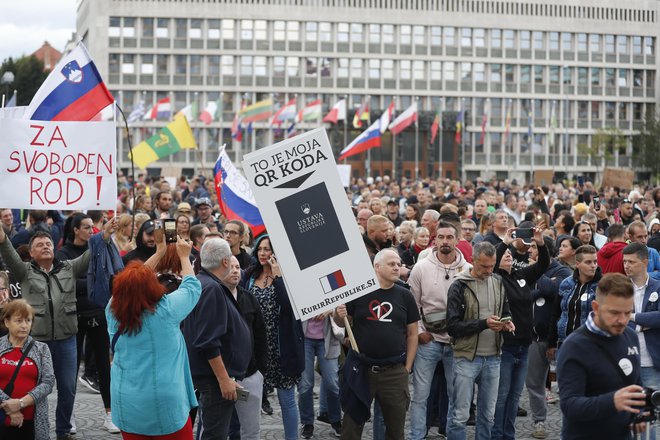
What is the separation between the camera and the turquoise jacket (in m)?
6.25

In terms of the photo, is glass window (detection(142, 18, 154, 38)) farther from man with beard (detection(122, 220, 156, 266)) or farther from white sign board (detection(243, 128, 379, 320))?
white sign board (detection(243, 128, 379, 320))

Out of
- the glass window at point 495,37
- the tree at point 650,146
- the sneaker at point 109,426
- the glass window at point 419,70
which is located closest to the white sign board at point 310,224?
the sneaker at point 109,426

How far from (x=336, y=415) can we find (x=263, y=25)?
221ft

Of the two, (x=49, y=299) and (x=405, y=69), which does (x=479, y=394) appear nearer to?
(x=49, y=299)

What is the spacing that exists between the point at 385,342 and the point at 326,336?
1959 mm

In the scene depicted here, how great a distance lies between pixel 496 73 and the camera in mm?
78062

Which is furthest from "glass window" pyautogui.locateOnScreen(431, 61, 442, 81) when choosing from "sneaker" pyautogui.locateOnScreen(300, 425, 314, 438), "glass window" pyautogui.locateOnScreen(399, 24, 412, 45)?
"sneaker" pyautogui.locateOnScreen(300, 425, 314, 438)

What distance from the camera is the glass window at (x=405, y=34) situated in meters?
76.2

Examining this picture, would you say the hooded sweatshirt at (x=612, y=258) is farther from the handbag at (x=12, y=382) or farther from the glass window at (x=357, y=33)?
the glass window at (x=357, y=33)

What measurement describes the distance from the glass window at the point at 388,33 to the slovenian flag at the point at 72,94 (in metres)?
67.5

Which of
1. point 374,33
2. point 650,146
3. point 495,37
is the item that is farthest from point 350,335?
point 495,37

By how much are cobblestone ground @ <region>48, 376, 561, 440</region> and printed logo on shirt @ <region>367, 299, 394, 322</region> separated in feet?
6.41

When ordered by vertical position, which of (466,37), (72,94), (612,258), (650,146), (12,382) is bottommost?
(12,382)

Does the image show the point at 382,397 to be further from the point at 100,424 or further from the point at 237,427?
the point at 100,424
